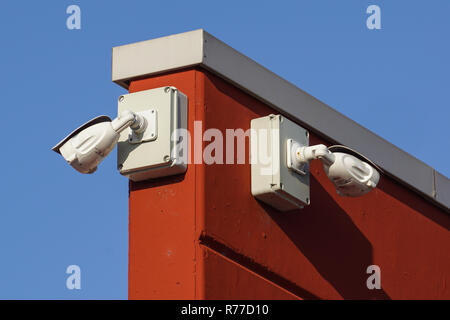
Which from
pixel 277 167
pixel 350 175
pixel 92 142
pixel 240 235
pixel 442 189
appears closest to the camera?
pixel 92 142

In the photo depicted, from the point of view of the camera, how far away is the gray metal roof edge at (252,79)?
8.38m

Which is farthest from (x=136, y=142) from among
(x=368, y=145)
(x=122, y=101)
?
(x=368, y=145)

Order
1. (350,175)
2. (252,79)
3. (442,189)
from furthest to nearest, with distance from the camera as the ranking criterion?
(442,189), (252,79), (350,175)

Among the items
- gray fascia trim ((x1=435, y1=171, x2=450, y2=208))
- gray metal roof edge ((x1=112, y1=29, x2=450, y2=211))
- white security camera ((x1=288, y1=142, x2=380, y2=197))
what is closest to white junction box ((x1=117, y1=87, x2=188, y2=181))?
gray metal roof edge ((x1=112, y1=29, x2=450, y2=211))

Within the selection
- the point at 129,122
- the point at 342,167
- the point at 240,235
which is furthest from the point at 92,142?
the point at 342,167

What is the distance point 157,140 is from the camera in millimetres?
8094

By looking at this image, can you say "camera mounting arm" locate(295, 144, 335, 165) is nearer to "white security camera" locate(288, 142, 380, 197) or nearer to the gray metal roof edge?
"white security camera" locate(288, 142, 380, 197)

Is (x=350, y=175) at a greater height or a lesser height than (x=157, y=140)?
lesser

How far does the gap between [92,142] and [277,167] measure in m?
1.09

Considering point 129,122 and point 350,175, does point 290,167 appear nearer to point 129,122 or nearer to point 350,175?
point 350,175

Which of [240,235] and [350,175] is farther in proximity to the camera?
[350,175]

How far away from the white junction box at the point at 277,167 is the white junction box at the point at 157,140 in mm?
535

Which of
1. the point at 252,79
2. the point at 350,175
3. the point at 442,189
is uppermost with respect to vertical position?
the point at 252,79
